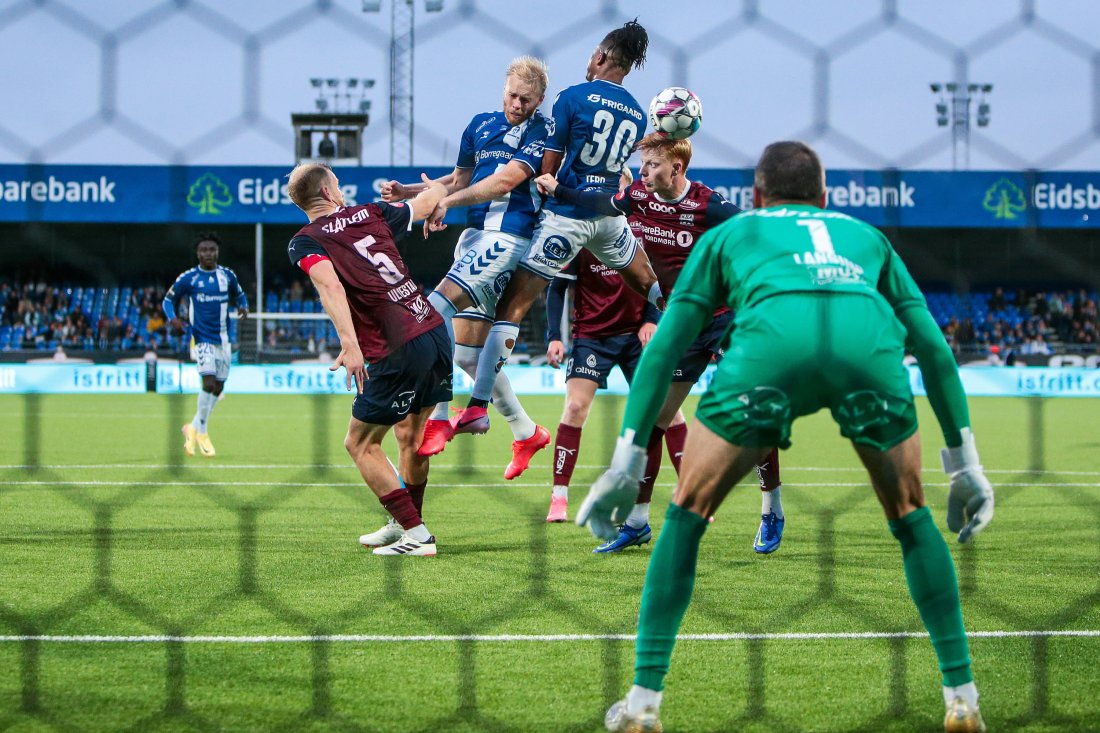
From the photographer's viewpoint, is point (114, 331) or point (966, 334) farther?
point (966, 334)

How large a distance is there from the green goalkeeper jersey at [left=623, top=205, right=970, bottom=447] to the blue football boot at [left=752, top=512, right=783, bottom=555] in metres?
2.41

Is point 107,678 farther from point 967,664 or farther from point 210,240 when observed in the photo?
point 210,240

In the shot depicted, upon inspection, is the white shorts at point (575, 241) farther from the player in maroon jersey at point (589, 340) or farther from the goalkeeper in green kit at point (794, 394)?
the goalkeeper in green kit at point (794, 394)

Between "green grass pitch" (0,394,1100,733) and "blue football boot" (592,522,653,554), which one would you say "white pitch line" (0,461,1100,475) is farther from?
"blue football boot" (592,522,653,554)

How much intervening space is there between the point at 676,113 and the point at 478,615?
2.61 m

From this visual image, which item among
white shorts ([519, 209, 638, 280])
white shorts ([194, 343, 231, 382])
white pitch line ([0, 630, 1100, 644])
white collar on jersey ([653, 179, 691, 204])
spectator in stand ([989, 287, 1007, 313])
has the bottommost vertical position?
white pitch line ([0, 630, 1100, 644])

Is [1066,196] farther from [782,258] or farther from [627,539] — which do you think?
[782,258]

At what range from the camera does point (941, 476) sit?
8.94 m

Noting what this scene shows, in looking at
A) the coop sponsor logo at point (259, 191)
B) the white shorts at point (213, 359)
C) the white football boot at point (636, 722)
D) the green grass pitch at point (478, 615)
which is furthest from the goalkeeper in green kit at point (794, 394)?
the coop sponsor logo at point (259, 191)

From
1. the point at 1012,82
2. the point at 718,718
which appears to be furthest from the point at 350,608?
the point at 1012,82

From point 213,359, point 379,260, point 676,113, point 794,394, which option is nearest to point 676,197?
point 676,113

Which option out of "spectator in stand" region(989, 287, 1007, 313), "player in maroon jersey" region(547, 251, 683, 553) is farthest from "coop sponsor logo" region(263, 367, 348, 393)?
"player in maroon jersey" region(547, 251, 683, 553)

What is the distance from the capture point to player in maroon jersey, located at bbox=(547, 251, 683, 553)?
6023 millimetres

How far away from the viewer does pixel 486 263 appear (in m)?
5.73
